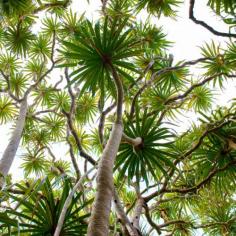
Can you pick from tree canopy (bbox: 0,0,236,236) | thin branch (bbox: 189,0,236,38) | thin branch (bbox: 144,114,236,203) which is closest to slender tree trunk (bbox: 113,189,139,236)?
tree canopy (bbox: 0,0,236,236)

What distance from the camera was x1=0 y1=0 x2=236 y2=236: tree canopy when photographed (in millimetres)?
1848

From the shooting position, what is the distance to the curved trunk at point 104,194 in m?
1.22

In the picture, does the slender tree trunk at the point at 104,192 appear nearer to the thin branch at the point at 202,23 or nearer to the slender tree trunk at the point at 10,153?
the slender tree trunk at the point at 10,153

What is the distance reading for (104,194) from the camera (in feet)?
4.60

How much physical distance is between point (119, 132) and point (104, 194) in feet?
1.75

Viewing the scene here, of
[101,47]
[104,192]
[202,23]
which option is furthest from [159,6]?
[104,192]

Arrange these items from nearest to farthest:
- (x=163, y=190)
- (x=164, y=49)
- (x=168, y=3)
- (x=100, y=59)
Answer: (x=100, y=59), (x=163, y=190), (x=168, y=3), (x=164, y=49)

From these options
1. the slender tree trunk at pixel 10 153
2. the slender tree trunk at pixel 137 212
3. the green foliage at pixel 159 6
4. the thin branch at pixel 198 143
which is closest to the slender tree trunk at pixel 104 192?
the slender tree trunk at pixel 137 212

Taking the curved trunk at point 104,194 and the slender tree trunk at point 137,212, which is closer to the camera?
the curved trunk at point 104,194

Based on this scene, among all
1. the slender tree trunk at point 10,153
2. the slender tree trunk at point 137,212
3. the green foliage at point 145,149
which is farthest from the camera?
the slender tree trunk at point 10,153

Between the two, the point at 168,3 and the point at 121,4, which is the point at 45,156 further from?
the point at 168,3

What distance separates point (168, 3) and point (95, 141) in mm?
2238

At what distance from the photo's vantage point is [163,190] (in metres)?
3.14

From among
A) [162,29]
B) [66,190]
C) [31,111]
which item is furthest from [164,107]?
[31,111]
